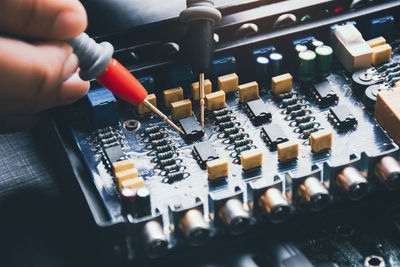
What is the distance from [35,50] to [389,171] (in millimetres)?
1246

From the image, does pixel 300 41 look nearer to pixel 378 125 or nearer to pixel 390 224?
pixel 378 125

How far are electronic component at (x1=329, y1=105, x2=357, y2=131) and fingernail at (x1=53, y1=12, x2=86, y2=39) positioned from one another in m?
1.11

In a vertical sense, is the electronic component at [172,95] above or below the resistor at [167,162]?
above

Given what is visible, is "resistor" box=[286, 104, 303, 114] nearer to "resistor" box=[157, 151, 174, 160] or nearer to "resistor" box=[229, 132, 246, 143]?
"resistor" box=[229, 132, 246, 143]

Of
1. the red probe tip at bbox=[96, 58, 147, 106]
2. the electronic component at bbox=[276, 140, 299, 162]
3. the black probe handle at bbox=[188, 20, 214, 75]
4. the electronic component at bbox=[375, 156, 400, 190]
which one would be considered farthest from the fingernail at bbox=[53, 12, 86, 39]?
the electronic component at bbox=[375, 156, 400, 190]

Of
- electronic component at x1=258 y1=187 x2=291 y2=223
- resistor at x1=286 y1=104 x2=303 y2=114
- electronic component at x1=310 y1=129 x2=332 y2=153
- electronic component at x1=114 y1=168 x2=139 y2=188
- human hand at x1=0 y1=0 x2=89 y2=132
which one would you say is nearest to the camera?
human hand at x1=0 y1=0 x2=89 y2=132

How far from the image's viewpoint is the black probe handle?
2674 millimetres

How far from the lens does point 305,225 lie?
2545mm

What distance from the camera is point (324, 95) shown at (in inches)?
112

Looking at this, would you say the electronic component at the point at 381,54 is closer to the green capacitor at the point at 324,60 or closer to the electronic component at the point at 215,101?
the green capacitor at the point at 324,60

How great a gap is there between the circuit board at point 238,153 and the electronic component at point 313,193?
10mm

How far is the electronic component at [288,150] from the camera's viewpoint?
260cm

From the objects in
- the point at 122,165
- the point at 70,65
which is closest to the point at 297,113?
the point at 122,165

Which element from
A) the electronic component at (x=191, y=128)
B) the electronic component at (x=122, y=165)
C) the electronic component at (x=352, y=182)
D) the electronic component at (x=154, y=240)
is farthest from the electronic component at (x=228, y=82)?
the electronic component at (x=154, y=240)
